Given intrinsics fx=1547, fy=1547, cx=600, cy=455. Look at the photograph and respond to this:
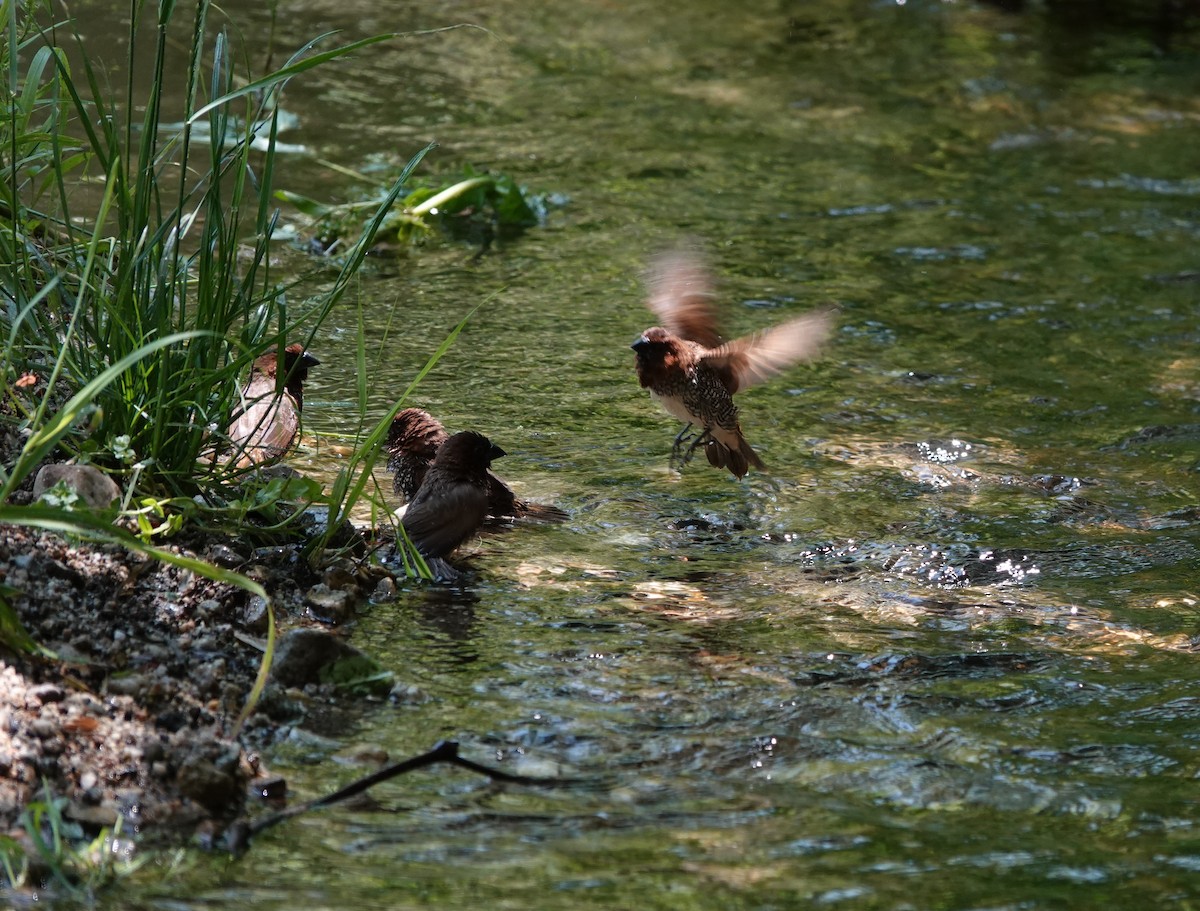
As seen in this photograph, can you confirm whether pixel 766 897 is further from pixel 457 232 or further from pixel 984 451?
pixel 457 232

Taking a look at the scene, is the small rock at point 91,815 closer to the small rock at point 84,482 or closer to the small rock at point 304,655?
the small rock at point 304,655

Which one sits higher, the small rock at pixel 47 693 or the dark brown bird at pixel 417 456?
the small rock at pixel 47 693

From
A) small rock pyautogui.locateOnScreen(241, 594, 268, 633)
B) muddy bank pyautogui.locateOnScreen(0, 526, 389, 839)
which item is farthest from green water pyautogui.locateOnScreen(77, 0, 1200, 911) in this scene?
small rock pyautogui.locateOnScreen(241, 594, 268, 633)

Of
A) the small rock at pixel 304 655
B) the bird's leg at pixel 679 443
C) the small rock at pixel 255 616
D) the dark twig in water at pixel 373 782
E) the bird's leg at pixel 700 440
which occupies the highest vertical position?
the dark twig in water at pixel 373 782

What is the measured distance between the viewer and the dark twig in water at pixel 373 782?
3318mm

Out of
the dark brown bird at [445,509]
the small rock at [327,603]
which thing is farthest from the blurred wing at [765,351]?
the small rock at [327,603]

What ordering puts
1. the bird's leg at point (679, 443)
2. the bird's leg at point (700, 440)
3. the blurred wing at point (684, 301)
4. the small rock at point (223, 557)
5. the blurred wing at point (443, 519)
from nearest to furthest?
1. the small rock at point (223, 557)
2. the blurred wing at point (443, 519)
3. the bird's leg at point (700, 440)
4. the bird's leg at point (679, 443)
5. the blurred wing at point (684, 301)

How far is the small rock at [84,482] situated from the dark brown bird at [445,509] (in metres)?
1.09

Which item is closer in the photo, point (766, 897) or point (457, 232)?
point (766, 897)

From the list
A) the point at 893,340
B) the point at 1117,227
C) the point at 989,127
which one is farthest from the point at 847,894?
the point at 989,127

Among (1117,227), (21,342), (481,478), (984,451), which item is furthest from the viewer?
(1117,227)

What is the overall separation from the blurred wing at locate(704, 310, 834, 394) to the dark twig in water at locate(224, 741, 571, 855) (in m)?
2.53

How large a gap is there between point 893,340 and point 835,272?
1013 mm

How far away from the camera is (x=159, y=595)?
14.2ft
